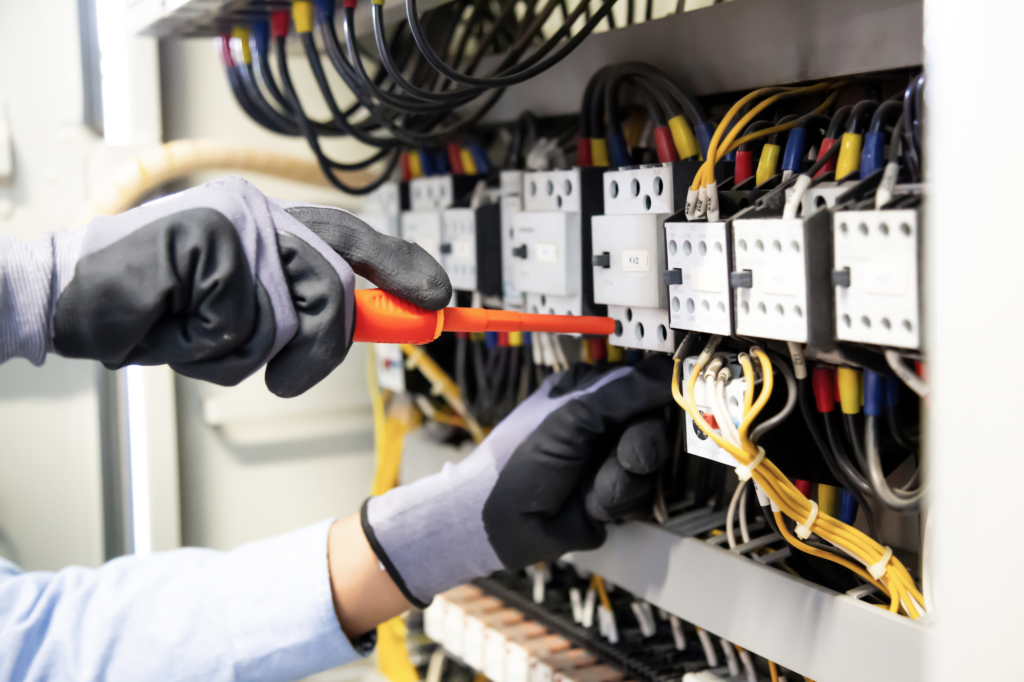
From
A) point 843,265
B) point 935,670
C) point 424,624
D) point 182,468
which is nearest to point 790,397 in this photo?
point 843,265

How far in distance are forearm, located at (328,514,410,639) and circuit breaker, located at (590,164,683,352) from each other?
398mm

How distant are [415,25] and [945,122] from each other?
487 millimetres

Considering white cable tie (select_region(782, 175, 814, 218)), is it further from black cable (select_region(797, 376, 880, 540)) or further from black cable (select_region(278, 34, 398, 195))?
black cable (select_region(278, 34, 398, 195))

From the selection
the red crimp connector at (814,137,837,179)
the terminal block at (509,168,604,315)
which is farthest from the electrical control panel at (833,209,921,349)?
the terminal block at (509,168,604,315)

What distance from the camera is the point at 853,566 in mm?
697

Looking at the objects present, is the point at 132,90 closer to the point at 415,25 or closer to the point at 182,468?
the point at 182,468

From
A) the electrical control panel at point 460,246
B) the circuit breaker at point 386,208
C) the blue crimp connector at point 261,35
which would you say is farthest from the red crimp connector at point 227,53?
the electrical control panel at point 460,246

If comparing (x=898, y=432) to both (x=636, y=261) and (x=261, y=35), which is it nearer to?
(x=636, y=261)

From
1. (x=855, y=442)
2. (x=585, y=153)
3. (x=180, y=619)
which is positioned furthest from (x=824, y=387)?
(x=180, y=619)

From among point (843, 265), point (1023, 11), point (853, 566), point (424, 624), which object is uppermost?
point (1023, 11)

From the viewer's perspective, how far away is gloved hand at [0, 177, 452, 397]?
0.53 meters

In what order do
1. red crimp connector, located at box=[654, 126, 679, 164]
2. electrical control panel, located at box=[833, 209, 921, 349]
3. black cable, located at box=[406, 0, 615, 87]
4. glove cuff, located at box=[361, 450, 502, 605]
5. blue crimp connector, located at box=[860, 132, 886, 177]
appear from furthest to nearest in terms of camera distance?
glove cuff, located at box=[361, 450, 502, 605] < red crimp connector, located at box=[654, 126, 679, 164] < black cable, located at box=[406, 0, 615, 87] < blue crimp connector, located at box=[860, 132, 886, 177] < electrical control panel, located at box=[833, 209, 921, 349]

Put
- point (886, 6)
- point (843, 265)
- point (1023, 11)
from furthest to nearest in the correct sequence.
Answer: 1. point (886, 6)
2. point (843, 265)
3. point (1023, 11)

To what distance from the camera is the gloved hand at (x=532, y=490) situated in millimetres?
817
